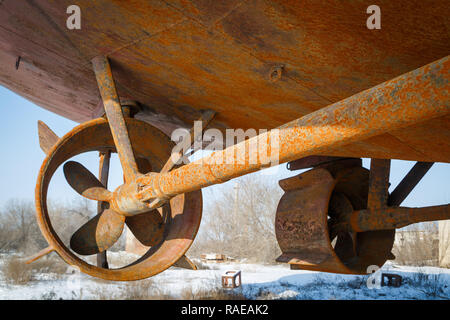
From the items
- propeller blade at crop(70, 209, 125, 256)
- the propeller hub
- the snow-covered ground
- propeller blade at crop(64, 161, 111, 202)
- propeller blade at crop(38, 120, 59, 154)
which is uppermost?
propeller blade at crop(38, 120, 59, 154)

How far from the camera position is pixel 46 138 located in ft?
8.95

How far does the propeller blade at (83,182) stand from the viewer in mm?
3191

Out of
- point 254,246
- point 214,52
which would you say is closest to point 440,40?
point 214,52

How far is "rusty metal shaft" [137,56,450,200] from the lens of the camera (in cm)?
116

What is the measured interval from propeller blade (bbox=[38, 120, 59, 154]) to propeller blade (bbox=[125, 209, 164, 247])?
111cm

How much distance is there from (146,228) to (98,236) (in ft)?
1.68

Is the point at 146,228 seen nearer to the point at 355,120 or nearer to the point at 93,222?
the point at 93,222

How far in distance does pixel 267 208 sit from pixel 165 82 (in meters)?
16.5

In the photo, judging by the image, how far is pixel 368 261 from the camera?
4.56 meters

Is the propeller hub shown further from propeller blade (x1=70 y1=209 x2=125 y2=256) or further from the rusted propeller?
propeller blade (x1=70 y1=209 x2=125 y2=256)

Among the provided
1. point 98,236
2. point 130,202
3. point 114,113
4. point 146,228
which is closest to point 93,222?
point 98,236

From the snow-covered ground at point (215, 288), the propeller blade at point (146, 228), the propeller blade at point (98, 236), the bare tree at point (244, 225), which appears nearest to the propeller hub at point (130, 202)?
the propeller blade at point (98, 236)

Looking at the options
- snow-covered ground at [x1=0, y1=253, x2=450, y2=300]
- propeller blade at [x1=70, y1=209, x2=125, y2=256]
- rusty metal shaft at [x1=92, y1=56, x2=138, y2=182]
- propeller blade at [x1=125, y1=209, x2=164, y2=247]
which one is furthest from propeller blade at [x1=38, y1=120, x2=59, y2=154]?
snow-covered ground at [x1=0, y1=253, x2=450, y2=300]

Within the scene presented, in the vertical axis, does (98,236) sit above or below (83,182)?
below
